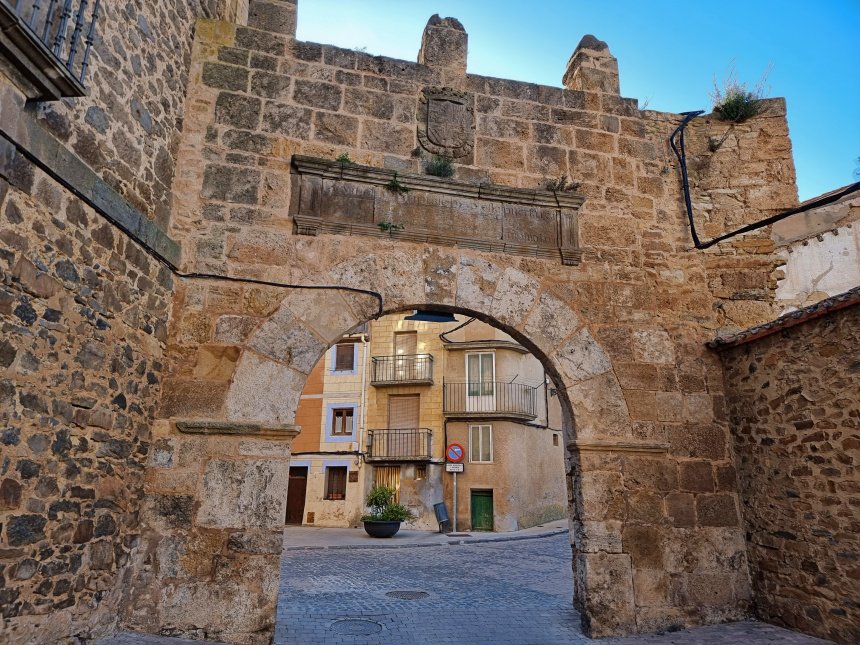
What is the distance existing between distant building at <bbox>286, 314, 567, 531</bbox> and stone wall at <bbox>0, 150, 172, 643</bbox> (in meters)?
12.9

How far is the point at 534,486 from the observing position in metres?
17.4

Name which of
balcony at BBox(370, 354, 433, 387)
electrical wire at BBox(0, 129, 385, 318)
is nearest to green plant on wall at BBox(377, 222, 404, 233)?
electrical wire at BBox(0, 129, 385, 318)

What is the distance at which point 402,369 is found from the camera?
1752 cm

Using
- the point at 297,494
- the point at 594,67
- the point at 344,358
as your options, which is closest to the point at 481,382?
the point at 344,358

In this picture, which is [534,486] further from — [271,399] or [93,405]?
[93,405]

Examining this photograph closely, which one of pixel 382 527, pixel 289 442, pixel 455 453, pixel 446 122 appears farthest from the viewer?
pixel 455 453

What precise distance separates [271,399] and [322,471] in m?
13.2

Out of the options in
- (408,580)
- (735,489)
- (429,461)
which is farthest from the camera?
(429,461)

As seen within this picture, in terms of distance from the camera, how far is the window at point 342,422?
1723cm

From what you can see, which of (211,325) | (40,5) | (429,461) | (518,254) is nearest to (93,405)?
(211,325)

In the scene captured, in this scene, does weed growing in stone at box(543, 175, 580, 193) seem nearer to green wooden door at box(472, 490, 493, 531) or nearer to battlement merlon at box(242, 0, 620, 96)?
battlement merlon at box(242, 0, 620, 96)

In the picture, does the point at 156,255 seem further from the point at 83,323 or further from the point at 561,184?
the point at 561,184

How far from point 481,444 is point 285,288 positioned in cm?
1297

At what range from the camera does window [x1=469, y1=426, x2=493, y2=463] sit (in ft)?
54.6
